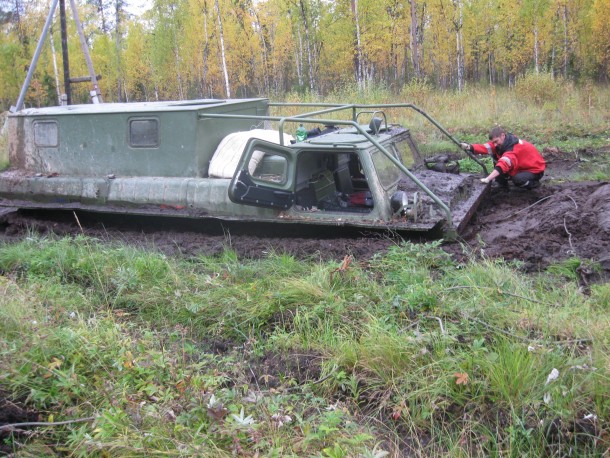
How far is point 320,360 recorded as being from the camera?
4102 mm

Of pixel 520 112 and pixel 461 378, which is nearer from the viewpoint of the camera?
pixel 461 378

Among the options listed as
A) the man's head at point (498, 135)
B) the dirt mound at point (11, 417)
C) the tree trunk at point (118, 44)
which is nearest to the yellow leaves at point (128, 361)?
the dirt mound at point (11, 417)

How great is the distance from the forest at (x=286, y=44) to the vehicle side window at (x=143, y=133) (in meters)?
18.6

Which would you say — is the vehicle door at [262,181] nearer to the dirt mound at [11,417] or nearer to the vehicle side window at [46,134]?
the vehicle side window at [46,134]

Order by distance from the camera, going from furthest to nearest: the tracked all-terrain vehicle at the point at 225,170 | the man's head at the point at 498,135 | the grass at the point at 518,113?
the grass at the point at 518,113 → the man's head at the point at 498,135 → the tracked all-terrain vehicle at the point at 225,170

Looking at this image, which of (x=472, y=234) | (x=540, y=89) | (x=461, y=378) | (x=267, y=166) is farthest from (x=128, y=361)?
(x=540, y=89)

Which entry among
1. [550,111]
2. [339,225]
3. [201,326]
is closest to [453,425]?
[201,326]

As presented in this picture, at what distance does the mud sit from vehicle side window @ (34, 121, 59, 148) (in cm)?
96

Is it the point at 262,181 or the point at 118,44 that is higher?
the point at 118,44

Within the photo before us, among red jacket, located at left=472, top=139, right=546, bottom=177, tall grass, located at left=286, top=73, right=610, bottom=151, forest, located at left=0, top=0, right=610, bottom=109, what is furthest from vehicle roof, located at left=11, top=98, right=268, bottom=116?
forest, located at left=0, top=0, right=610, bottom=109

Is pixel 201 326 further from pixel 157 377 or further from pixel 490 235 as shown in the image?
pixel 490 235

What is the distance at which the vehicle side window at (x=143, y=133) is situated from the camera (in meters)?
7.02

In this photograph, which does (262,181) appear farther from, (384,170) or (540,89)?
(540,89)

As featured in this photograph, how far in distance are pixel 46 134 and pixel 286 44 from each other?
1057 inches
